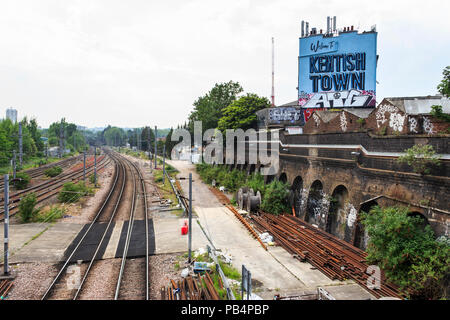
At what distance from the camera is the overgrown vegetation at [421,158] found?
419 inches

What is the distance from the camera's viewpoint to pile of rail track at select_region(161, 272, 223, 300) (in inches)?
419

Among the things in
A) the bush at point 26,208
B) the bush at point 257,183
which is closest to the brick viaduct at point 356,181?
the bush at point 257,183

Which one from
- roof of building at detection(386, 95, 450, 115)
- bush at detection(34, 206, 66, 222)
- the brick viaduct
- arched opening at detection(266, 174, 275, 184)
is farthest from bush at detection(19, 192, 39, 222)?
roof of building at detection(386, 95, 450, 115)

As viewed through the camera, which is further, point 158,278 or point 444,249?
point 158,278

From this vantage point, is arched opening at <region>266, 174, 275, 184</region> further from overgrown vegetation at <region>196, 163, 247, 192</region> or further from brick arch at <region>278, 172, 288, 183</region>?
overgrown vegetation at <region>196, 163, 247, 192</region>

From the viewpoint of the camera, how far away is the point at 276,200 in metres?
22.2

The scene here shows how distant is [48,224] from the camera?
20062mm

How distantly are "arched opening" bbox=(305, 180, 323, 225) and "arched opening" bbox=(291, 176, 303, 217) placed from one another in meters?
1.30

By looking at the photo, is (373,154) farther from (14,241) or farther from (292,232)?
(14,241)

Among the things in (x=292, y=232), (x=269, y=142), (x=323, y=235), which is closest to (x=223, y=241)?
(x=292, y=232)

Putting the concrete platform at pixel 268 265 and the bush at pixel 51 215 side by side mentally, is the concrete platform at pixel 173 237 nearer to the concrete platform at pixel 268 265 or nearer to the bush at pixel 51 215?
the concrete platform at pixel 268 265
